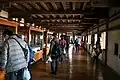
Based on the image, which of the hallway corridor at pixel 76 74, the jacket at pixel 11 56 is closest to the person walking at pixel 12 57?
the jacket at pixel 11 56

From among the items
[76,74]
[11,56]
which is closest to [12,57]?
[11,56]

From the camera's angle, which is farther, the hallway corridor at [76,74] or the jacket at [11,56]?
the hallway corridor at [76,74]

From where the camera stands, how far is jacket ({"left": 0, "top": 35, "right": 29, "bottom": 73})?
6141mm

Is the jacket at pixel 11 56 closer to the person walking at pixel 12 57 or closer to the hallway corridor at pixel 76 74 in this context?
the person walking at pixel 12 57

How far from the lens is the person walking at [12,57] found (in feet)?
20.2

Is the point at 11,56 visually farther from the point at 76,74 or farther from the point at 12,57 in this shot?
the point at 76,74

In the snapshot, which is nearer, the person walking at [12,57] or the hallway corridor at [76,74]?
the person walking at [12,57]

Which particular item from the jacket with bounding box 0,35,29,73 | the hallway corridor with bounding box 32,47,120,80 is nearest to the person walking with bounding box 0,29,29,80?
the jacket with bounding box 0,35,29,73

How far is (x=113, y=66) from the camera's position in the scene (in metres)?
13.1

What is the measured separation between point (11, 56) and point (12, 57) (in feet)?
0.13

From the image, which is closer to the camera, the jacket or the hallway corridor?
the jacket

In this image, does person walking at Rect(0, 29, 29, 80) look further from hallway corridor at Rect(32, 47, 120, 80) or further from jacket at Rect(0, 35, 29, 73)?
hallway corridor at Rect(32, 47, 120, 80)

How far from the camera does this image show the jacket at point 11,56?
6141mm

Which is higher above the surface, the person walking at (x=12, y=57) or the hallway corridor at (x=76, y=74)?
the person walking at (x=12, y=57)
